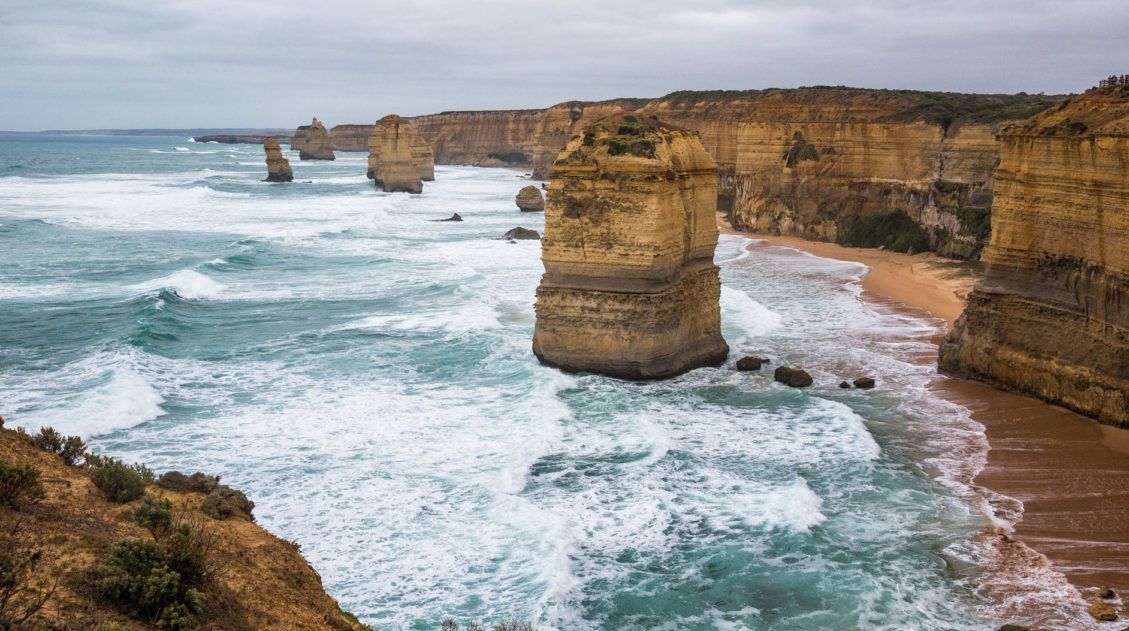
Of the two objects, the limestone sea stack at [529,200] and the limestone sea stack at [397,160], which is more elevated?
the limestone sea stack at [397,160]

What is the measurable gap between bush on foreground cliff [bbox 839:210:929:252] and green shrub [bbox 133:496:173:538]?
3666 cm

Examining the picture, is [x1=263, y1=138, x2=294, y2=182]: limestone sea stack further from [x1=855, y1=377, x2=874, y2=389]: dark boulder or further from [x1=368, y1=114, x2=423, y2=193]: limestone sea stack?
[x1=855, y1=377, x2=874, y2=389]: dark boulder

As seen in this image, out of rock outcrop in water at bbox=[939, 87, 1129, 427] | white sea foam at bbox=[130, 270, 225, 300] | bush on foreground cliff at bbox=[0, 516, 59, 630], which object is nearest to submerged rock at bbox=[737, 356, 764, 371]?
rock outcrop in water at bbox=[939, 87, 1129, 427]

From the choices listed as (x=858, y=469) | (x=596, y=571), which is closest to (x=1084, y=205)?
(x=858, y=469)

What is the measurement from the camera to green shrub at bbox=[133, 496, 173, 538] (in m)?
7.47

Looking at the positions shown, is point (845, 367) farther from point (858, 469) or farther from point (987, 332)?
point (858, 469)

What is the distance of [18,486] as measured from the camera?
7.07 metres

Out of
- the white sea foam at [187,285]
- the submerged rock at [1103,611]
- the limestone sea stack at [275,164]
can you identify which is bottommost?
the submerged rock at [1103,611]

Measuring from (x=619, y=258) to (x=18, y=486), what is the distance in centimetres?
1403

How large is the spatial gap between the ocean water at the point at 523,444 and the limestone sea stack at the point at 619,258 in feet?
2.15

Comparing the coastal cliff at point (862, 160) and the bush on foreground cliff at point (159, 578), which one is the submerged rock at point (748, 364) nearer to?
the bush on foreground cliff at point (159, 578)

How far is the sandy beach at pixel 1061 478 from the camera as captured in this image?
472 inches

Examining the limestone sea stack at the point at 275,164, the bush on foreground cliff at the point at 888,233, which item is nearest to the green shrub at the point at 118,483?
the bush on foreground cliff at the point at 888,233

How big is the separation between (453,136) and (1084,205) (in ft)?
382
